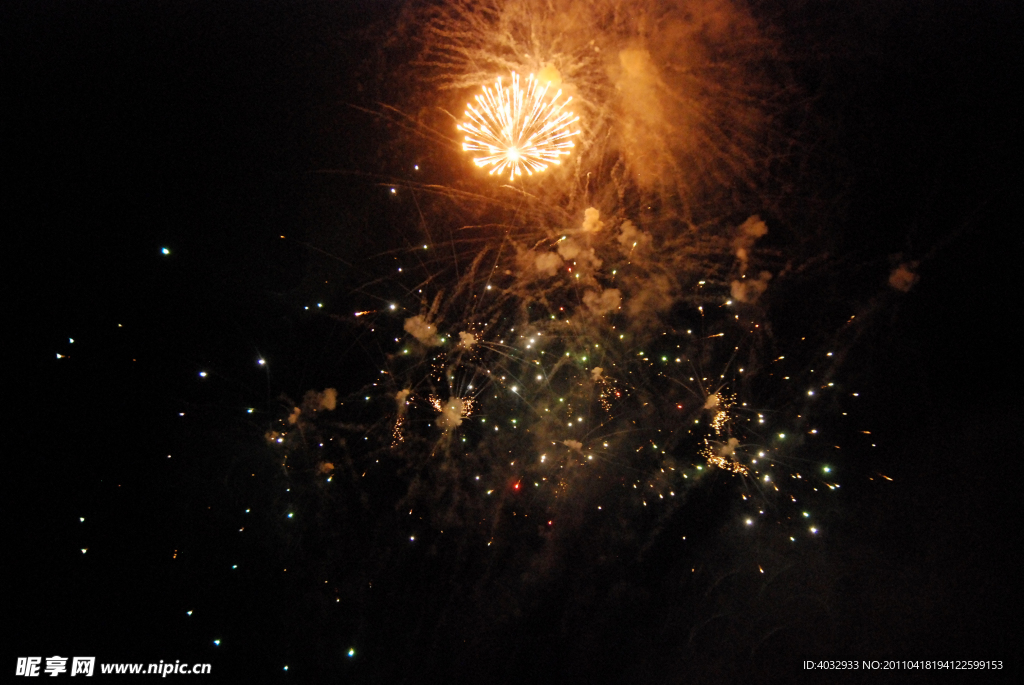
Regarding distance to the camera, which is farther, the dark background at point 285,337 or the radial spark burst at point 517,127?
the radial spark burst at point 517,127

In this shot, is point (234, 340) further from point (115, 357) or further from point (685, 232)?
point (685, 232)

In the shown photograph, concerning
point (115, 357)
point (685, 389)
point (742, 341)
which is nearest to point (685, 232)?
point (742, 341)

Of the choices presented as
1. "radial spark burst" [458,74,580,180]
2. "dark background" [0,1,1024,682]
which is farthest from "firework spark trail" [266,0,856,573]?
"dark background" [0,1,1024,682]

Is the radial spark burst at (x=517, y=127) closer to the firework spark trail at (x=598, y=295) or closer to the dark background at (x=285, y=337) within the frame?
the firework spark trail at (x=598, y=295)

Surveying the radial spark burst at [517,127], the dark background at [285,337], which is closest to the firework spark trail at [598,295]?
the radial spark burst at [517,127]

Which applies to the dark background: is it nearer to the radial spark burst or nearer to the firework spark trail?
the firework spark trail
